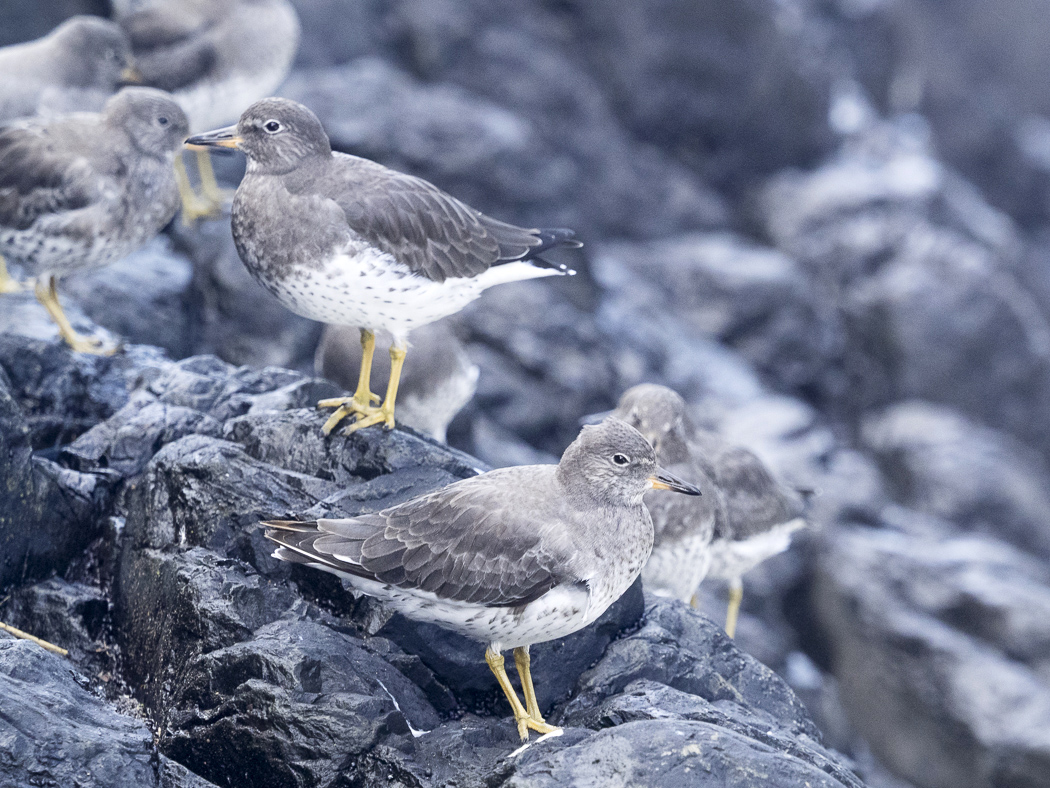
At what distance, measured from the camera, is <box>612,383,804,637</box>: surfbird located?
26.6 feet

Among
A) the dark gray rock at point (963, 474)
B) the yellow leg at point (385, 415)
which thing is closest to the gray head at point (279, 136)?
the yellow leg at point (385, 415)

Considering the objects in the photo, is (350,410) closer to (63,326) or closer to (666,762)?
(666,762)

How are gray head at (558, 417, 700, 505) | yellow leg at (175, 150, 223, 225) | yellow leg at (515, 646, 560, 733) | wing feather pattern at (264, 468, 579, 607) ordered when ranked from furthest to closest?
yellow leg at (175, 150, 223, 225), gray head at (558, 417, 700, 505), yellow leg at (515, 646, 560, 733), wing feather pattern at (264, 468, 579, 607)

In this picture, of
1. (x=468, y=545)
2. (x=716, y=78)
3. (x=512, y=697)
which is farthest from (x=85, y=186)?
(x=716, y=78)

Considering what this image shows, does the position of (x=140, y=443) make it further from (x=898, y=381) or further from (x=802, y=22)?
(x=802, y=22)

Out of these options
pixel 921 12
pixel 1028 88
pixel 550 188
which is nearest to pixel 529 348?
pixel 550 188

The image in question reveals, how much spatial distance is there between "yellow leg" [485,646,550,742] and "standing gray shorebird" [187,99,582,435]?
6.02ft

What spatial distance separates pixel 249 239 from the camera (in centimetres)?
658

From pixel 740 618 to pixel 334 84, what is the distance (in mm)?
8497

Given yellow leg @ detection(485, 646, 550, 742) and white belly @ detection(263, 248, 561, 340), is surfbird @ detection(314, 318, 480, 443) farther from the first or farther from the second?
yellow leg @ detection(485, 646, 550, 742)

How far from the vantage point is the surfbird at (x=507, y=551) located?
208 inches

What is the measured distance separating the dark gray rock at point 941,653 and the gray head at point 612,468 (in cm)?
741

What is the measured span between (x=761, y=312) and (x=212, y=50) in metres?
8.83

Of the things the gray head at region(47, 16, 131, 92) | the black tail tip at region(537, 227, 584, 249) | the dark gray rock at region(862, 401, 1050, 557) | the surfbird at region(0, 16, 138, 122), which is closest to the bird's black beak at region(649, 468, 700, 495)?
the black tail tip at region(537, 227, 584, 249)
